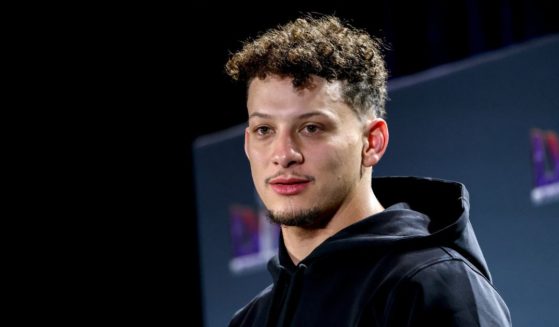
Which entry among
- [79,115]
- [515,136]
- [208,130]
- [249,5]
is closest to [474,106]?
[515,136]

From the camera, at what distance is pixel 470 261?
54.9 inches

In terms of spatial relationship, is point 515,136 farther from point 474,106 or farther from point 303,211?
point 303,211

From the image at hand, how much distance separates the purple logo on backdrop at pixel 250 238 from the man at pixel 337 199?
6.59 ft

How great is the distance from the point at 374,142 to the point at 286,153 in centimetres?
19

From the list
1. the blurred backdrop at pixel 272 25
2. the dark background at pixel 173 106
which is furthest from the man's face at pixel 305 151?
the dark background at pixel 173 106

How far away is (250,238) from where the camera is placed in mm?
3738

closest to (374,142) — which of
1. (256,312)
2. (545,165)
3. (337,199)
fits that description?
(337,199)

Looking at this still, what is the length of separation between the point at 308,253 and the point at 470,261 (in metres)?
0.31

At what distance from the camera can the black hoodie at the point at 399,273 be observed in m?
1.26

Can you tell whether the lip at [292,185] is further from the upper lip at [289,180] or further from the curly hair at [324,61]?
the curly hair at [324,61]

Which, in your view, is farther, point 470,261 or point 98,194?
point 98,194

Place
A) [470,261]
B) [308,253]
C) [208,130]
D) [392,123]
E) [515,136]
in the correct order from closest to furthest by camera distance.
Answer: [470,261], [308,253], [515,136], [392,123], [208,130]

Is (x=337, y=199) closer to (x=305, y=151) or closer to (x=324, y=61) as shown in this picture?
Result: (x=305, y=151)

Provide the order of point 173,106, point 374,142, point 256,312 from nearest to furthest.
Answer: point 374,142, point 256,312, point 173,106
